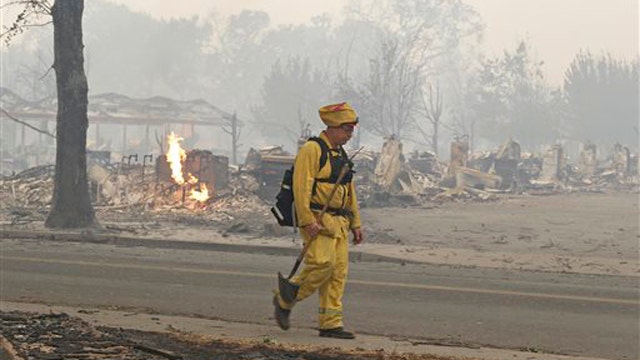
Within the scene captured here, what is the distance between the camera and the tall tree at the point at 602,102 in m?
77.1

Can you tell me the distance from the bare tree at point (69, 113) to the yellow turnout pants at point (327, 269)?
11007 millimetres

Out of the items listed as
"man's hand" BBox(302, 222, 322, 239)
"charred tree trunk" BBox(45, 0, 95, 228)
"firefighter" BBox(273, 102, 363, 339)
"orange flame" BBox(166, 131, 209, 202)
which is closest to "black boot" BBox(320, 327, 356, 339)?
"firefighter" BBox(273, 102, 363, 339)

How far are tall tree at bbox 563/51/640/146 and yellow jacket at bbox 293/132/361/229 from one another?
7250 cm

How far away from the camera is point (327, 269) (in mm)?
7156

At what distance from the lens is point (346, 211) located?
295 inches

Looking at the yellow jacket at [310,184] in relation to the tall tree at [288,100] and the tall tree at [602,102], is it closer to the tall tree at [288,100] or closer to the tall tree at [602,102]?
the tall tree at [288,100]

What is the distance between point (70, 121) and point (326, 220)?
37.8 ft

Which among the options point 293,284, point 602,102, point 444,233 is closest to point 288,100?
point 602,102

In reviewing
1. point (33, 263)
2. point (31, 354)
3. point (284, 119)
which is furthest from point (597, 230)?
point (284, 119)

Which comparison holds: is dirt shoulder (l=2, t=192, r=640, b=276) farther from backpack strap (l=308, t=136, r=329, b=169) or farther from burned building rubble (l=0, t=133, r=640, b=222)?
backpack strap (l=308, t=136, r=329, b=169)

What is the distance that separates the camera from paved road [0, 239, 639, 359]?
799 centimetres

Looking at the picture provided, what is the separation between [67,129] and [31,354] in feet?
40.3

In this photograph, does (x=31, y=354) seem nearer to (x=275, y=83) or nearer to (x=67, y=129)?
(x=67, y=129)

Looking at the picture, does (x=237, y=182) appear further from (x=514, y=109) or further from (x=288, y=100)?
(x=514, y=109)
